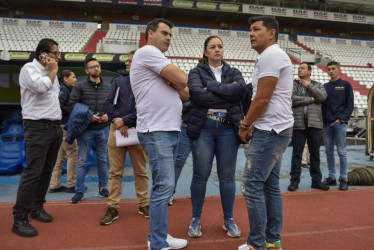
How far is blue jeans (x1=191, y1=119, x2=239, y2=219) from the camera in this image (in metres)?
2.34

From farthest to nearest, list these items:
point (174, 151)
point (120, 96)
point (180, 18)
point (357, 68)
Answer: point (180, 18) < point (357, 68) < point (120, 96) < point (174, 151)

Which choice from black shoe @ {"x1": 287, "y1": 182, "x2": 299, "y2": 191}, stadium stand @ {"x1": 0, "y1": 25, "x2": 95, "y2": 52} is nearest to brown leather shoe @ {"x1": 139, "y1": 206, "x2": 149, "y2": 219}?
black shoe @ {"x1": 287, "y1": 182, "x2": 299, "y2": 191}

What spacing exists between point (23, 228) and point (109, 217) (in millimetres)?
755

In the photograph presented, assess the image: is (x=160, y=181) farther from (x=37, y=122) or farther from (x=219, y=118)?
(x=37, y=122)

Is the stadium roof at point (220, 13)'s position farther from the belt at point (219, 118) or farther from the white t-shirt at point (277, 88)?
the white t-shirt at point (277, 88)

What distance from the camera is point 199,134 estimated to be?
7.68 ft

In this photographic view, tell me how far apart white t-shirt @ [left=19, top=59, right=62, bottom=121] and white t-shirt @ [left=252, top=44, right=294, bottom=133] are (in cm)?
191

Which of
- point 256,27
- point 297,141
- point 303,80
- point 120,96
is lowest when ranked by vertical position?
point 297,141

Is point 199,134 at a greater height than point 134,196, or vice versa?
point 199,134

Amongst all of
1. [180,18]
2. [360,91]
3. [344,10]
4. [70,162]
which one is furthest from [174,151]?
[344,10]

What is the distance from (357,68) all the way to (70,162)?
800 inches

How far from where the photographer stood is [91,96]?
3.57 meters

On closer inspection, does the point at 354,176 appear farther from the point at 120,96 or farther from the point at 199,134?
the point at 120,96

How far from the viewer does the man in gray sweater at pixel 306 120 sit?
3883 mm
